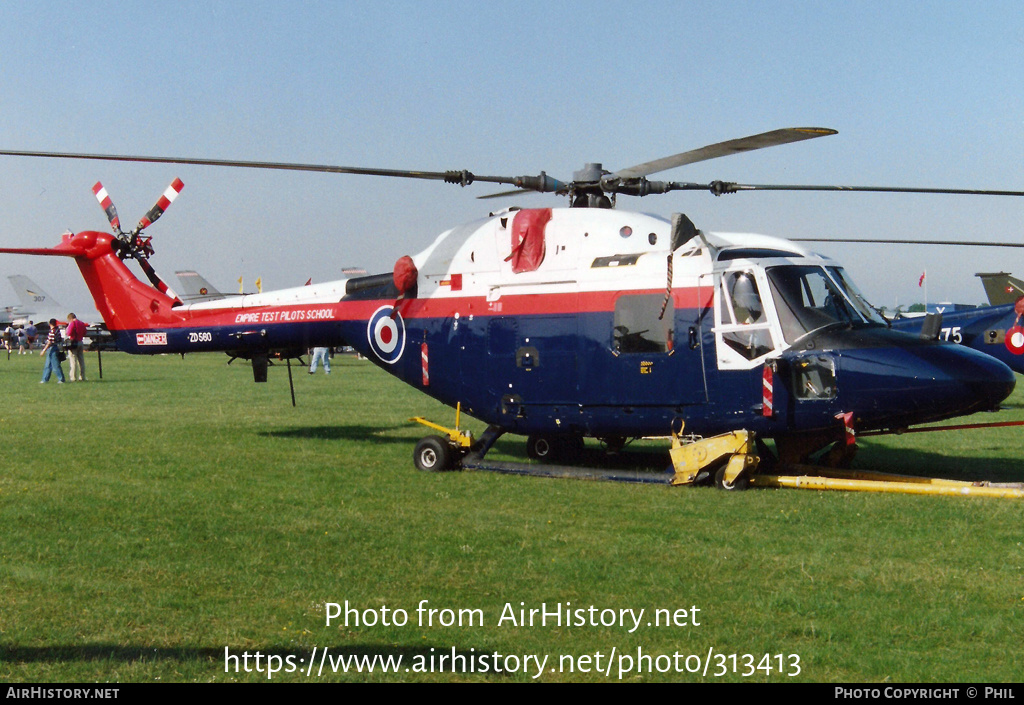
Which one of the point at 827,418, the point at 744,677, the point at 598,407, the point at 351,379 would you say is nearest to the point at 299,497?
the point at 598,407

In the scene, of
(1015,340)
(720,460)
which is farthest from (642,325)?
(1015,340)

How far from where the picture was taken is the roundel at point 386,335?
15.3 metres

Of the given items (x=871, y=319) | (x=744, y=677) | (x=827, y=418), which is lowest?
(x=744, y=677)

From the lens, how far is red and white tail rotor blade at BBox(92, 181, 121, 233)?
20.0 meters

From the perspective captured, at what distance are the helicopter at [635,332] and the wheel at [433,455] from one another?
3 cm

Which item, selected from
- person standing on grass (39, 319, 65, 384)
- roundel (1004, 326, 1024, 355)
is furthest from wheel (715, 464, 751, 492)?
person standing on grass (39, 319, 65, 384)

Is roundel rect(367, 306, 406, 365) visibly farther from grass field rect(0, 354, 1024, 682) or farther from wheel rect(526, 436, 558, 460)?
wheel rect(526, 436, 558, 460)

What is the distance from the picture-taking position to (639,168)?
12977 millimetres

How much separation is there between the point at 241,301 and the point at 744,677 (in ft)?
43.4

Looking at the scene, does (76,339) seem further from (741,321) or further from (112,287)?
(741,321)

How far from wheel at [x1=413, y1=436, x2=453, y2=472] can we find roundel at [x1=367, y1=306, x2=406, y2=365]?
5.42ft

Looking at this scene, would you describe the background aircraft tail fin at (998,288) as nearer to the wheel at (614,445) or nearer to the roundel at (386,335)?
the wheel at (614,445)
